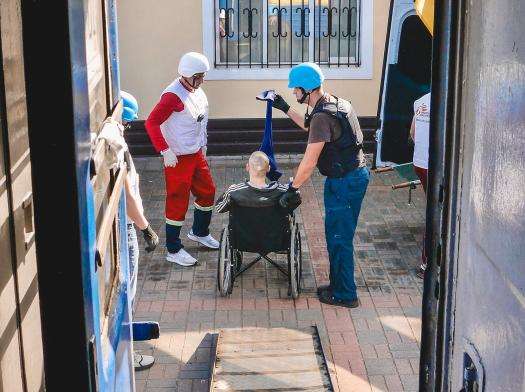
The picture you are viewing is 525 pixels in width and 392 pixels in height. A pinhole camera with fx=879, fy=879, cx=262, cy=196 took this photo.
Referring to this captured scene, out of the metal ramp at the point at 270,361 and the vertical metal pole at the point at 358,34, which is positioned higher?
the vertical metal pole at the point at 358,34

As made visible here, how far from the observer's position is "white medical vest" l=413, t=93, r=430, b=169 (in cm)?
698

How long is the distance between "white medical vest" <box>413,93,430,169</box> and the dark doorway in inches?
60.9

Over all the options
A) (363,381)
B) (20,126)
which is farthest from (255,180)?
(20,126)

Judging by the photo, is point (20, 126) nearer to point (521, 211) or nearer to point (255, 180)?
point (521, 211)

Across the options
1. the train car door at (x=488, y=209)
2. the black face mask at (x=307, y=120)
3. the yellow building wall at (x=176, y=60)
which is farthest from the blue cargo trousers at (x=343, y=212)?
the yellow building wall at (x=176, y=60)

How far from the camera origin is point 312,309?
21.3ft

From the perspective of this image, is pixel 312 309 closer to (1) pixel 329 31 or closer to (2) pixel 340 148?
(2) pixel 340 148

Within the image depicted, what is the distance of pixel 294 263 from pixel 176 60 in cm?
555

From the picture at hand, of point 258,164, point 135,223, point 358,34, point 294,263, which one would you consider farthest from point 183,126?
point 358,34

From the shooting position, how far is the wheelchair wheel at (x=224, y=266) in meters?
6.57

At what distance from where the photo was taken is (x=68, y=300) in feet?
5.87

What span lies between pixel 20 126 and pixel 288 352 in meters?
3.75

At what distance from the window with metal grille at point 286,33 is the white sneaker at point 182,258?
4.49 metres

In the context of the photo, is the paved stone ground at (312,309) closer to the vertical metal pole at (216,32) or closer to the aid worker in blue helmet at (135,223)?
the aid worker in blue helmet at (135,223)
